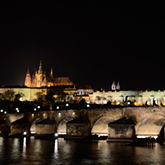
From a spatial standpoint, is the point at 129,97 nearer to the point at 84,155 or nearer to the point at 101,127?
the point at 101,127

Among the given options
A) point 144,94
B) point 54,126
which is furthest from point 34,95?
point 54,126

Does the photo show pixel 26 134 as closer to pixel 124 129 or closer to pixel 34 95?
pixel 124 129

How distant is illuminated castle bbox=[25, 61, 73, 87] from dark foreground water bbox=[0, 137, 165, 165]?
132 m

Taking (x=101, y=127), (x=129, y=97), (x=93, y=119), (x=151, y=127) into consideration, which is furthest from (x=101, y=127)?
(x=129, y=97)

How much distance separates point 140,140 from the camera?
142 ft

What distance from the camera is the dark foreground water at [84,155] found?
101ft

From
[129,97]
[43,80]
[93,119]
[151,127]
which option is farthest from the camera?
[43,80]

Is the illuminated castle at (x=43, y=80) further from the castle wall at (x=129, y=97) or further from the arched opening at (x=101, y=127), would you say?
the arched opening at (x=101, y=127)

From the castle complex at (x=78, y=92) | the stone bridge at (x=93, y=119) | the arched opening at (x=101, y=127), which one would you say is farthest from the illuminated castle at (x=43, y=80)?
the arched opening at (x=101, y=127)

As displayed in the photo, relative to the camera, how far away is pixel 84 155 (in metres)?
34.4

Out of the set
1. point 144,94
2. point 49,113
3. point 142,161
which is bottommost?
point 142,161

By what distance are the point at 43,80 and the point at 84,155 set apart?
14666 cm

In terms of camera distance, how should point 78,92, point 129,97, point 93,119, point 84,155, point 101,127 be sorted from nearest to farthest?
point 84,155
point 93,119
point 101,127
point 129,97
point 78,92

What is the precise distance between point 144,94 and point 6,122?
2247 inches
